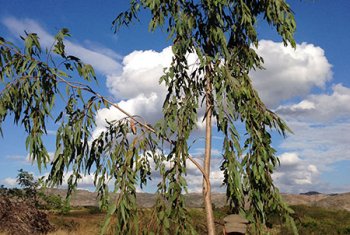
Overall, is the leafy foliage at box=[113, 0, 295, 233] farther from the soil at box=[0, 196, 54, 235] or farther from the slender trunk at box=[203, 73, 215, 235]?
the soil at box=[0, 196, 54, 235]

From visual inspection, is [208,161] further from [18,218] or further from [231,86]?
[18,218]

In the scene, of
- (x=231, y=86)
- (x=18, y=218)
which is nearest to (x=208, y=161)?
(x=231, y=86)

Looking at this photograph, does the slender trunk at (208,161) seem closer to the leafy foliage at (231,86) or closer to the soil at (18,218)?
the leafy foliage at (231,86)

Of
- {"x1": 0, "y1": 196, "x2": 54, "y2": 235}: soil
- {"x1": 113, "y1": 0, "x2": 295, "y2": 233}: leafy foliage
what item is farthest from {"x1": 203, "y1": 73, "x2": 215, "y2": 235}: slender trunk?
{"x1": 0, "y1": 196, "x2": 54, "y2": 235}: soil

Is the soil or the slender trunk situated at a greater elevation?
the slender trunk

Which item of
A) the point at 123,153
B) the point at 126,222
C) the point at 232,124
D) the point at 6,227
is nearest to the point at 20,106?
the point at 123,153

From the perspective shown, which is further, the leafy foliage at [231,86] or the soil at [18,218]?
the soil at [18,218]

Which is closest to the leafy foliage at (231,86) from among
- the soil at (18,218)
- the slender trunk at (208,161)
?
the slender trunk at (208,161)

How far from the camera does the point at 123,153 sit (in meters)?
5.10

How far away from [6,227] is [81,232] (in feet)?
23.2

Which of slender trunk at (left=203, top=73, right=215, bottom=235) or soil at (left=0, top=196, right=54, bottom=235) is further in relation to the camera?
soil at (left=0, top=196, right=54, bottom=235)

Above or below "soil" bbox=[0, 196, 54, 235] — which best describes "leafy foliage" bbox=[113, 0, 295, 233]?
above

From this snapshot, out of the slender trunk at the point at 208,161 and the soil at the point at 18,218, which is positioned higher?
the slender trunk at the point at 208,161

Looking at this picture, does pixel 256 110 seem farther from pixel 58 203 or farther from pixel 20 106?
pixel 58 203
